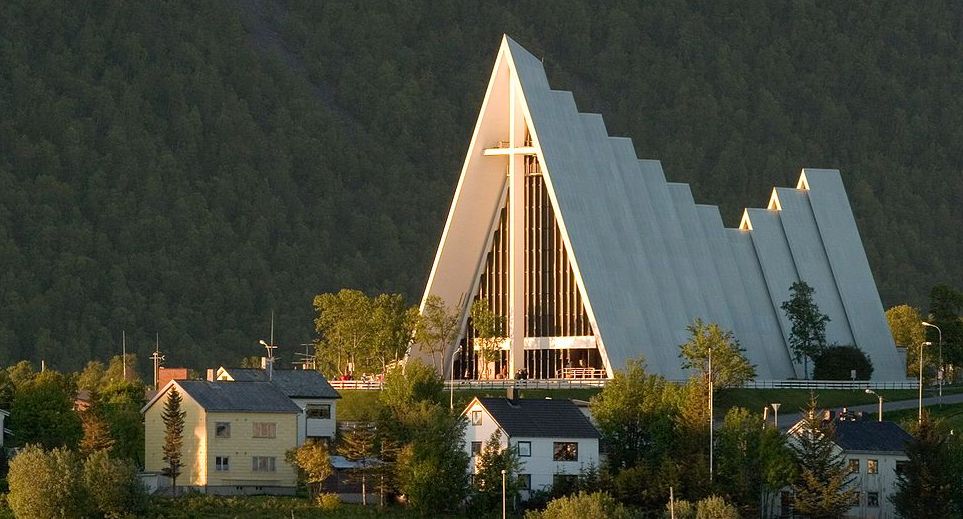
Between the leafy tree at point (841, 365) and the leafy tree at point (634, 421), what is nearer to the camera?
the leafy tree at point (634, 421)

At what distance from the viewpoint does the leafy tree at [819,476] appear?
74500mm

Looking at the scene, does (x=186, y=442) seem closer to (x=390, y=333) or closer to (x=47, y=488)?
(x=47, y=488)

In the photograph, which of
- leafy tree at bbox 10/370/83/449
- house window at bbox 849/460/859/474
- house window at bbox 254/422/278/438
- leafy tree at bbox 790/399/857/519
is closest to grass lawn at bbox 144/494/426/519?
house window at bbox 254/422/278/438

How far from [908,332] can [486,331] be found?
3305cm

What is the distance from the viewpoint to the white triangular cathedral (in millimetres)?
103188

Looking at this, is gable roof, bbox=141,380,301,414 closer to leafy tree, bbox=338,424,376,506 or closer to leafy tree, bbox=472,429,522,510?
leafy tree, bbox=338,424,376,506

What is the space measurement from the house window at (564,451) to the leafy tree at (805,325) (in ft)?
104

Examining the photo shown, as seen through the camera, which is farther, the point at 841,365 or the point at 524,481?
the point at 841,365

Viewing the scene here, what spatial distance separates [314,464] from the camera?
75500 millimetres

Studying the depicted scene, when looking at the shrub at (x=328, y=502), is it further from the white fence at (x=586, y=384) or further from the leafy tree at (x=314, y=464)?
the white fence at (x=586, y=384)

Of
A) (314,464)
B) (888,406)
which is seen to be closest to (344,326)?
(888,406)

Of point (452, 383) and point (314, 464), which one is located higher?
point (452, 383)

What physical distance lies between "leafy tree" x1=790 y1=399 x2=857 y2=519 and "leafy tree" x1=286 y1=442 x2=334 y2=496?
14.6 meters

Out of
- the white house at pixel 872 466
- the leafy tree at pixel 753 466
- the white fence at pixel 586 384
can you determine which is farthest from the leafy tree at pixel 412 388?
the white house at pixel 872 466
